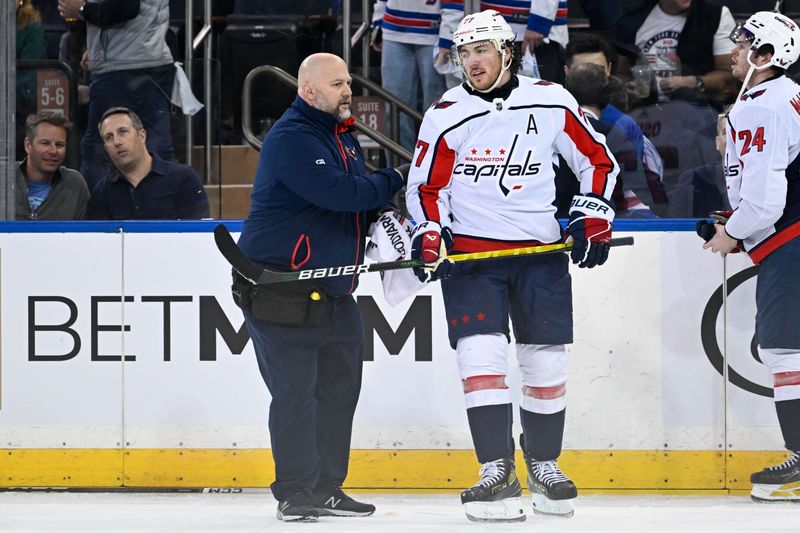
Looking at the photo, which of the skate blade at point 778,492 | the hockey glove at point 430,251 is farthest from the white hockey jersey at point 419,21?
the skate blade at point 778,492

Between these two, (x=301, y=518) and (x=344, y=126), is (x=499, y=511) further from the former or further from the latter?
(x=344, y=126)

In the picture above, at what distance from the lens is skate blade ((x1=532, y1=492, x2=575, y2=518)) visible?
414 centimetres

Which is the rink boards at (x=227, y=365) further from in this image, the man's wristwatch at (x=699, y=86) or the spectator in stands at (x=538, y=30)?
the spectator in stands at (x=538, y=30)

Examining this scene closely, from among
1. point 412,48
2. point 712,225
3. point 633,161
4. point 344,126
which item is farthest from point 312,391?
point 412,48

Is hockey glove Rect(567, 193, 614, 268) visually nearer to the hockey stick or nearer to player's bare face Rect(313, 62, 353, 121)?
the hockey stick

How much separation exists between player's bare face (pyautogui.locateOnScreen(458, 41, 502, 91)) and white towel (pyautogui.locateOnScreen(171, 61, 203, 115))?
1335mm

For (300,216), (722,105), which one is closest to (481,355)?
(300,216)

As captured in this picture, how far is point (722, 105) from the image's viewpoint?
199 inches

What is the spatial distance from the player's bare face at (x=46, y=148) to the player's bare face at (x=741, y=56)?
93.6 inches

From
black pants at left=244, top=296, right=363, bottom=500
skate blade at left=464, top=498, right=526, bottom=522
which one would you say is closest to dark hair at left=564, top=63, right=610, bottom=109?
black pants at left=244, top=296, right=363, bottom=500

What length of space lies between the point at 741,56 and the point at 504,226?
103 cm

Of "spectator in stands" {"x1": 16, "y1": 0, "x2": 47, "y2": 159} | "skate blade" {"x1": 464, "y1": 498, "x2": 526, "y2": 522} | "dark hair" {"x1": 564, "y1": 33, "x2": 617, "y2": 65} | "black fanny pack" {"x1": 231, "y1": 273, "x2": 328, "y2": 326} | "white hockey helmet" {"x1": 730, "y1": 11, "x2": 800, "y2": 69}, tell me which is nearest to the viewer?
"skate blade" {"x1": 464, "y1": 498, "x2": 526, "y2": 522}

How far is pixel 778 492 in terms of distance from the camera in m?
4.44

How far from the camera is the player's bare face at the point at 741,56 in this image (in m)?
4.46
